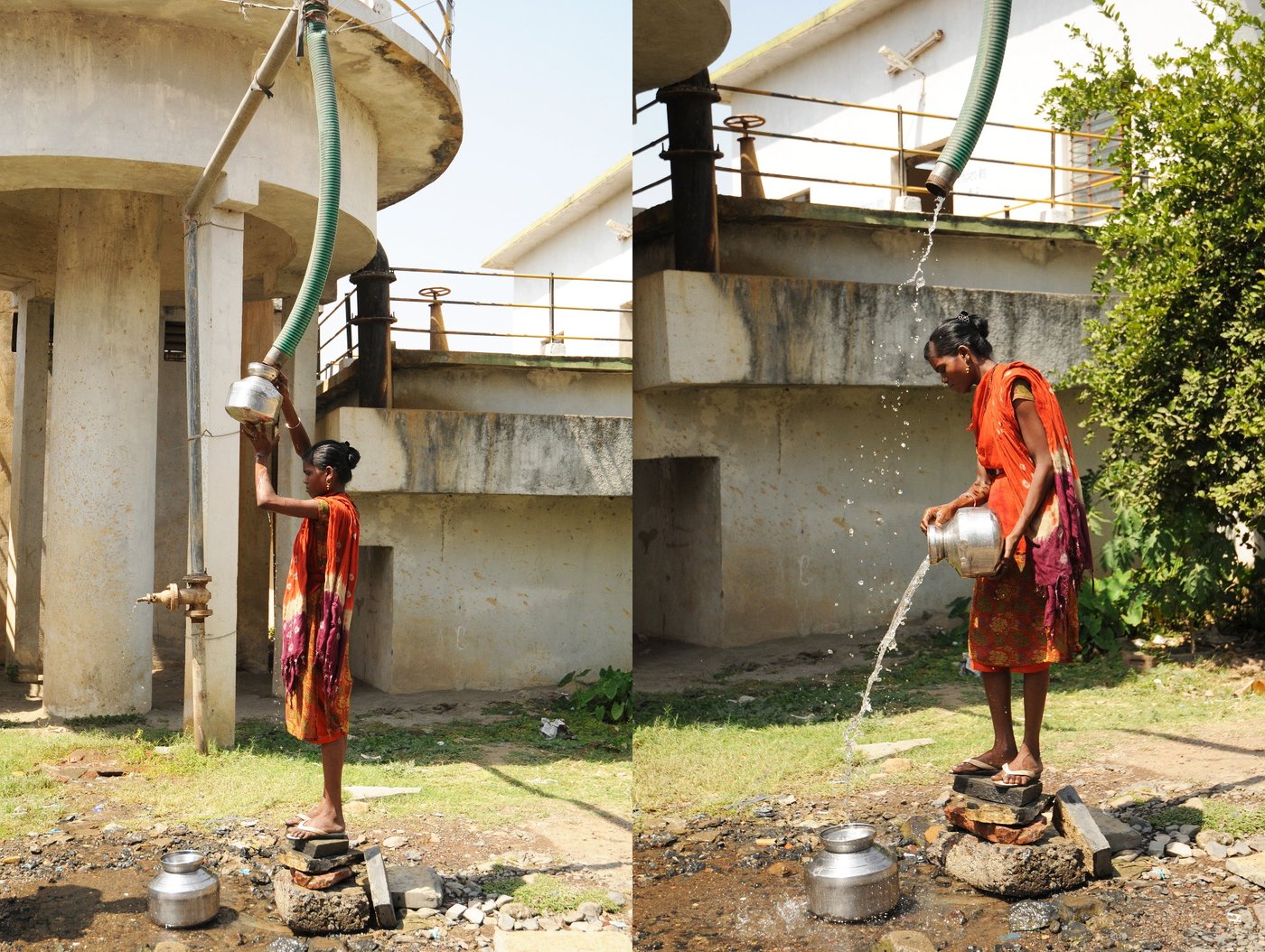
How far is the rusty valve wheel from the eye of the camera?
276 cm

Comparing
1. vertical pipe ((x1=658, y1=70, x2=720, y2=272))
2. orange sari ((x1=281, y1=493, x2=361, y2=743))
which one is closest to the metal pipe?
vertical pipe ((x1=658, y1=70, x2=720, y2=272))

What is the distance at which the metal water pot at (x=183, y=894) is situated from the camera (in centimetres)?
277

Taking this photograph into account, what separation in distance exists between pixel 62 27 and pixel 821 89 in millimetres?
2317

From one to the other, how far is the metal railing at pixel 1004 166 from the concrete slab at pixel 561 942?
2.23 meters

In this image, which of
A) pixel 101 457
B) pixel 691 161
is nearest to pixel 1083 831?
pixel 691 161

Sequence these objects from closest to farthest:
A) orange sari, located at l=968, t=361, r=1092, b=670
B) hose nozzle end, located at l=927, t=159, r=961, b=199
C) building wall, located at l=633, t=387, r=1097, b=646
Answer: hose nozzle end, located at l=927, t=159, r=961, b=199 < orange sari, located at l=968, t=361, r=1092, b=670 < building wall, located at l=633, t=387, r=1097, b=646

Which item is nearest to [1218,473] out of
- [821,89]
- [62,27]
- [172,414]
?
[821,89]

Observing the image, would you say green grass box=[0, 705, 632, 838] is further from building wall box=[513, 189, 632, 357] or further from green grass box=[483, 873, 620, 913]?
building wall box=[513, 189, 632, 357]

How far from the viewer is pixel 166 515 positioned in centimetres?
389

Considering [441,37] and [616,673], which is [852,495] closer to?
[616,673]

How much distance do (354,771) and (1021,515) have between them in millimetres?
2242

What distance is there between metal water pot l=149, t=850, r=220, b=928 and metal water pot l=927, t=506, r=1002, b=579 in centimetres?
193

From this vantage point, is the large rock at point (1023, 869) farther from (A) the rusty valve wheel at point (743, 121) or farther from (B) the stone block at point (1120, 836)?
(A) the rusty valve wheel at point (743, 121)

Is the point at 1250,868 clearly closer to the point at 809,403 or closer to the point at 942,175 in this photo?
the point at 809,403
